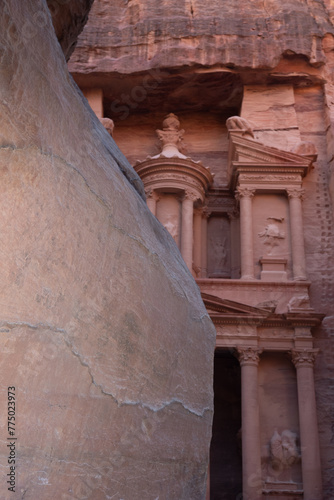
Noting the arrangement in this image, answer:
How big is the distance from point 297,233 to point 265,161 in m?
2.12

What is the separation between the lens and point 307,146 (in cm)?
1495

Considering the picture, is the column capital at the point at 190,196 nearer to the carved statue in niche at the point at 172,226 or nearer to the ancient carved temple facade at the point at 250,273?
the ancient carved temple facade at the point at 250,273

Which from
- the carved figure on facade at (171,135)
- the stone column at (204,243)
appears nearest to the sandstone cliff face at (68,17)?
the stone column at (204,243)

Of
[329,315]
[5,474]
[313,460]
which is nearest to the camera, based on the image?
[5,474]

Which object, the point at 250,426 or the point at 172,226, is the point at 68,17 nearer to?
the point at 250,426

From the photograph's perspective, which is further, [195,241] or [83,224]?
[195,241]

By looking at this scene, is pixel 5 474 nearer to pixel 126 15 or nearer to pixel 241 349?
pixel 241 349

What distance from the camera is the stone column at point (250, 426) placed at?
36.9 feet

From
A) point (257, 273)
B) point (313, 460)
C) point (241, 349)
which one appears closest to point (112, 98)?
point (257, 273)

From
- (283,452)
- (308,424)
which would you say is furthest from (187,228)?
(283,452)

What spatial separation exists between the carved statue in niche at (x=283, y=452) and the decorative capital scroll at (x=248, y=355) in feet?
5.30

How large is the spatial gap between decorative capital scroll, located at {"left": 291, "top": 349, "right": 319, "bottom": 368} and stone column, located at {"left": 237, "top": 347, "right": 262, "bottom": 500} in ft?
2.50

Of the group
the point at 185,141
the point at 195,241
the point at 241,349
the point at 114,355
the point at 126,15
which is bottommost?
the point at 114,355

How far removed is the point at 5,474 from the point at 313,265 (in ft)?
43.7
